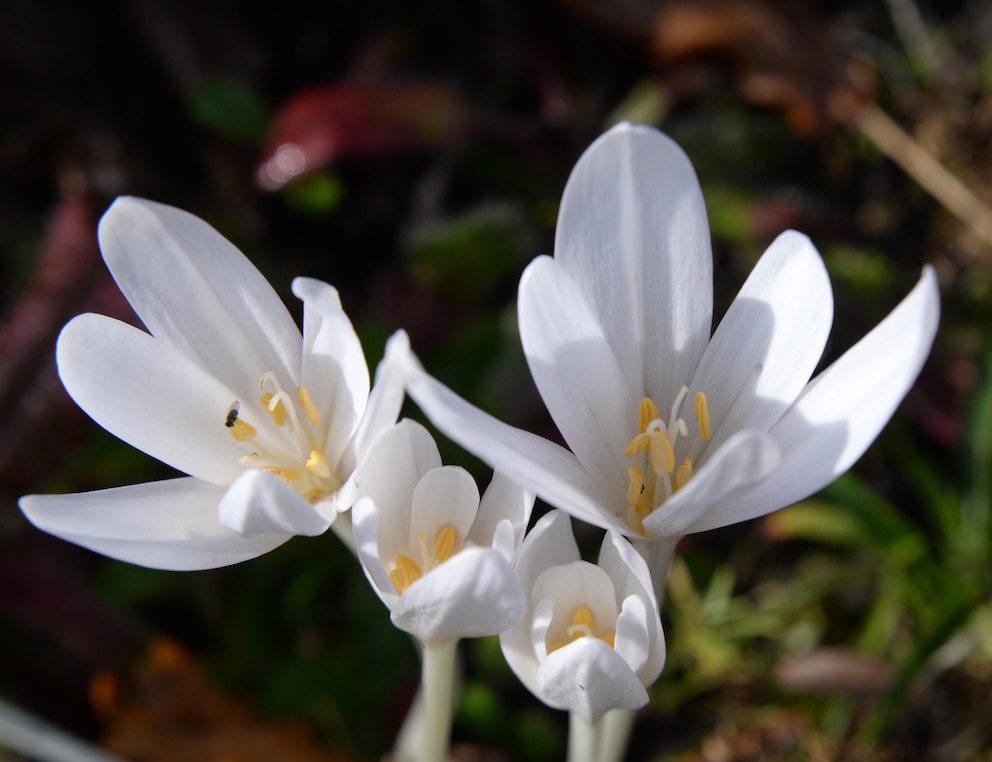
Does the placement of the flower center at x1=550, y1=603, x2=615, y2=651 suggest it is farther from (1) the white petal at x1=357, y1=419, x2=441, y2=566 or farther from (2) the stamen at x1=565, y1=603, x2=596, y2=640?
(1) the white petal at x1=357, y1=419, x2=441, y2=566

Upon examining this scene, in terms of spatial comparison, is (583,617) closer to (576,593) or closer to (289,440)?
(576,593)

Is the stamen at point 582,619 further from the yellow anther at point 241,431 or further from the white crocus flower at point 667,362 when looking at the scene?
the yellow anther at point 241,431

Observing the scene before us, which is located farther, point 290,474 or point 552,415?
point 290,474

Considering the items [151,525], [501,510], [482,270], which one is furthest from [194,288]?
[482,270]

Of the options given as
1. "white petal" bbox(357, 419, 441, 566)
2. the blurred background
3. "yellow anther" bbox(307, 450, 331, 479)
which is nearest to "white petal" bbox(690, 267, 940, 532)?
"white petal" bbox(357, 419, 441, 566)

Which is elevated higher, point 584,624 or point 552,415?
point 552,415

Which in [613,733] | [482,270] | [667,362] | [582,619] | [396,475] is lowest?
[613,733]
